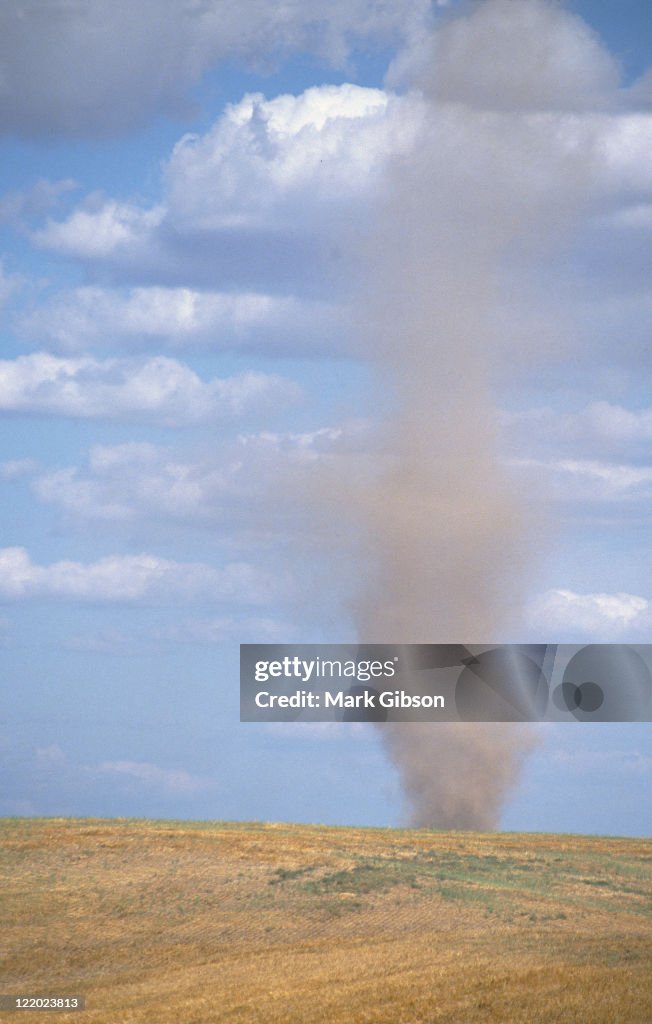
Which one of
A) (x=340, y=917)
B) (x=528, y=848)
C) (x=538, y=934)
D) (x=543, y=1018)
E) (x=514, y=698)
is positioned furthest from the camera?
(x=514, y=698)

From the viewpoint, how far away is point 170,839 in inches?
2110

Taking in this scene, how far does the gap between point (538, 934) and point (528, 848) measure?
765 inches

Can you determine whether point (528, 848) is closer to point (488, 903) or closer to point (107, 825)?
point (488, 903)

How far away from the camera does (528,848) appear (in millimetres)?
57656

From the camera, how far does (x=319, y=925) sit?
4125 cm

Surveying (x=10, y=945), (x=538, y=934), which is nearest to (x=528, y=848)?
(x=538, y=934)

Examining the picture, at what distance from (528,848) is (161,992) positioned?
28.5 m

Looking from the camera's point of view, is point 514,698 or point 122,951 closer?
point 122,951

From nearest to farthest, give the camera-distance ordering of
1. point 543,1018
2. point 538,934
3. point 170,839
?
point 543,1018 < point 538,934 < point 170,839

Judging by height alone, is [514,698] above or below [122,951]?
above

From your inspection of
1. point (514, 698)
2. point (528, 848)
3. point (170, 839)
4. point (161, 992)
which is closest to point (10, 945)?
point (161, 992)

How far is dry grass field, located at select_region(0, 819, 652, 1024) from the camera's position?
97.0 ft

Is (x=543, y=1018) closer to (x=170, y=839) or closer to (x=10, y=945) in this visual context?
(x=10, y=945)

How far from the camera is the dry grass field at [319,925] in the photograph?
2956cm
